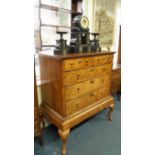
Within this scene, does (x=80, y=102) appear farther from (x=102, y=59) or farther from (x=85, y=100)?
(x=102, y=59)

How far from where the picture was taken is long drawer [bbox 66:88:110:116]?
161 cm

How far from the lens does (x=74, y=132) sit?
205 cm

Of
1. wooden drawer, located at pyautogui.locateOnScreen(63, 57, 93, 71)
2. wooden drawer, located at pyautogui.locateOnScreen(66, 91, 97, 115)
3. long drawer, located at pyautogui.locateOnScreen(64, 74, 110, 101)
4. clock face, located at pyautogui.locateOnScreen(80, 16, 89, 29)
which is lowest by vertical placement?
wooden drawer, located at pyautogui.locateOnScreen(66, 91, 97, 115)

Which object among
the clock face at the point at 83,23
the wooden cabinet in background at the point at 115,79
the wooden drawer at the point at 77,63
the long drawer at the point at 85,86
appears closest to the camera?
the wooden drawer at the point at 77,63

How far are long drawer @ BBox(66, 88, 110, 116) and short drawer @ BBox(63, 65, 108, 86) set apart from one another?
0.23 meters

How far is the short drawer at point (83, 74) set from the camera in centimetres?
149

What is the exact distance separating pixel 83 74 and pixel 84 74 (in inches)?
0.8

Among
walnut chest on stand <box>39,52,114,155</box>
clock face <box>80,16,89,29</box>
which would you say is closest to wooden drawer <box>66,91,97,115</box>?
walnut chest on stand <box>39,52,114,155</box>

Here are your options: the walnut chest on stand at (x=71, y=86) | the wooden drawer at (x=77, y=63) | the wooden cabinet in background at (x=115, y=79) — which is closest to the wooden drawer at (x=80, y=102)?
the walnut chest on stand at (x=71, y=86)

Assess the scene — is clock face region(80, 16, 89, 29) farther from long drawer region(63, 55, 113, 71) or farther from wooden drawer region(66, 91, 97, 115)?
wooden drawer region(66, 91, 97, 115)

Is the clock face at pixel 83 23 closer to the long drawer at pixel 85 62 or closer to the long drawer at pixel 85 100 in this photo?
the long drawer at pixel 85 62
